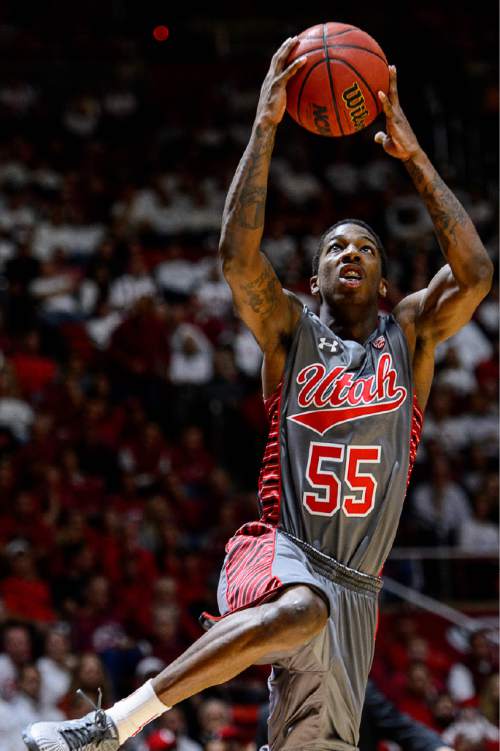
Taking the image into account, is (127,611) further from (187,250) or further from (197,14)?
(197,14)

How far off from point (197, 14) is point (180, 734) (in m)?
12.5

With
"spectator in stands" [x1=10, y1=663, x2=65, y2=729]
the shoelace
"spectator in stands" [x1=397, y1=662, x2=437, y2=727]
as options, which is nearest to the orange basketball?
the shoelace

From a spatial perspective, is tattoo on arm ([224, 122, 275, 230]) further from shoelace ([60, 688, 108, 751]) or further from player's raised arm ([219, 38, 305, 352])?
shoelace ([60, 688, 108, 751])

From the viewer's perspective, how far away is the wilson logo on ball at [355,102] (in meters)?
4.80

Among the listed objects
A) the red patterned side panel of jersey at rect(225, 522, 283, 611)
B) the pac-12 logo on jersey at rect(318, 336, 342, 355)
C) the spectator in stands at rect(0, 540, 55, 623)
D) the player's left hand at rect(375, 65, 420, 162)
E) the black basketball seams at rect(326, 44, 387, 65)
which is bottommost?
the spectator in stands at rect(0, 540, 55, 623)

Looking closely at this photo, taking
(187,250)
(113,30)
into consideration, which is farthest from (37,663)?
(113,30)

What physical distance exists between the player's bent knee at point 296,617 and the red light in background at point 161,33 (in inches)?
576

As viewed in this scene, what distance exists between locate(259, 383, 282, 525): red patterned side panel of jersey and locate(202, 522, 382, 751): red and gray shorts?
81 mm

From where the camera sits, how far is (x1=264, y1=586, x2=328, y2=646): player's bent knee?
4.09 metres

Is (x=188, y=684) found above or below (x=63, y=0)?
below

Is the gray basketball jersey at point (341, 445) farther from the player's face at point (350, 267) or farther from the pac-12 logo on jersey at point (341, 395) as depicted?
the player's face at point (350, 267)

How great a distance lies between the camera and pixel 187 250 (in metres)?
14.2

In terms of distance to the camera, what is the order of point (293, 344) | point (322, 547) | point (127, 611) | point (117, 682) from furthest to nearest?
point (127, 611), point (117, 682), point (293, 344), point (322, 547)

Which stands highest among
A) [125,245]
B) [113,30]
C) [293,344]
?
[113,30]
